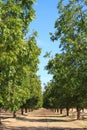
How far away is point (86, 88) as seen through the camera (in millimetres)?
35750

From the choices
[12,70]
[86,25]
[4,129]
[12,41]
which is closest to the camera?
[12,41]

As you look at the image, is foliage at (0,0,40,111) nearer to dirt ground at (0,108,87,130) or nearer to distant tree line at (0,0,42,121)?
distant tree line at (0,0,42,121)

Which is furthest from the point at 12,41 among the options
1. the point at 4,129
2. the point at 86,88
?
the point at 4,129

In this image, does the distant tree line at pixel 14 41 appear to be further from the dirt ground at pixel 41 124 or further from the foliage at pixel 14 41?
the dirt ground at pixel 41 124

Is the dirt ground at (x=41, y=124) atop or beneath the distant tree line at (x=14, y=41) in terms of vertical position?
beneath

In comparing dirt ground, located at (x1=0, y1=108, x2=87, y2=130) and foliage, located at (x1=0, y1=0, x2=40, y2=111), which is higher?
foliage, located at (x1=0, y1=0, x2=40, y2=111)

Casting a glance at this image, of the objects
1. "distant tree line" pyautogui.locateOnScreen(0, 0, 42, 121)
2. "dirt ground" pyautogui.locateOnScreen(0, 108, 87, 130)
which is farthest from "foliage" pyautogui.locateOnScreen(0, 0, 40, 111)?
"dirt ground" pyautogui.locateOnScreen(0, 108, 87, 130)

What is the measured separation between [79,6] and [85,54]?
4.29 meters

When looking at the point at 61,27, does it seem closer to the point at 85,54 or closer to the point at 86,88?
the point at 85,54

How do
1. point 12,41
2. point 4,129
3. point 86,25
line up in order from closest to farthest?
point 12,41 → point 86,25 → point 4,129

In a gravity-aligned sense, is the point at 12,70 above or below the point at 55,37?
below

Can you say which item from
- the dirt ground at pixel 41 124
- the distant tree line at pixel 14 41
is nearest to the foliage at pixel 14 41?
the distant tree line at pixel 14 41

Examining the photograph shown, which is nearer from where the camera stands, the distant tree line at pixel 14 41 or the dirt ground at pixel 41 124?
the distant tree line at pixel 14 41

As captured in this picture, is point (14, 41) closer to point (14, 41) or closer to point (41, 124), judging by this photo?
point (14, 41)
